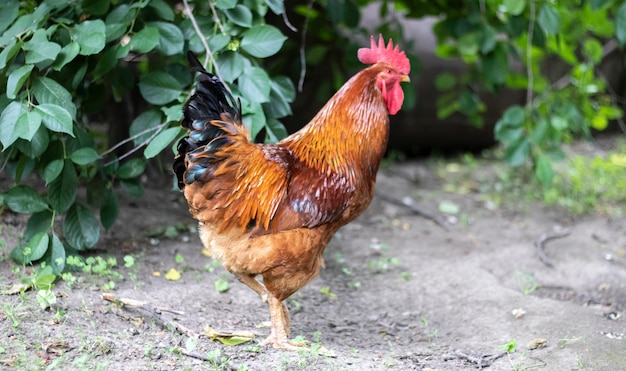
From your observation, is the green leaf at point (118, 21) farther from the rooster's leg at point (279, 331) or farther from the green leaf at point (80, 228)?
the rooster's leg at point (279, 331)

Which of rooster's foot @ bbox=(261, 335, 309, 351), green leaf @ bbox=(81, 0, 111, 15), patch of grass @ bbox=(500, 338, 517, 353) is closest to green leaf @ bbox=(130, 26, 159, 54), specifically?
green leaf @ bbox=(81, 0, 111, 15)

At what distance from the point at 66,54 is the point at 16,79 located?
0.30 m

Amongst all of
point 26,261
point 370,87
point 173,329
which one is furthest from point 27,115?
point 370,87

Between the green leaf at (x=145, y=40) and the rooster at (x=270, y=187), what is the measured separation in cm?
30

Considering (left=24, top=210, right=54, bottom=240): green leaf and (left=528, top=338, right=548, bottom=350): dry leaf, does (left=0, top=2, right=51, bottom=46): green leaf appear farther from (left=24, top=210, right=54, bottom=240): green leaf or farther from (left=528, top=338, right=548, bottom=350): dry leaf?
(left=528, top=338, right=548, bottom=350): dry leaf

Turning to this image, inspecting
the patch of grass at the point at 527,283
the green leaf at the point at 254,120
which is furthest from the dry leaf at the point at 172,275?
the patch of grass at the point at 527,283

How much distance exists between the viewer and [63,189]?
3918mm

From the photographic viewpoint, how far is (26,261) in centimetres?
384

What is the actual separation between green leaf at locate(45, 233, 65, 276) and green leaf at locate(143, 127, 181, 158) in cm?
82

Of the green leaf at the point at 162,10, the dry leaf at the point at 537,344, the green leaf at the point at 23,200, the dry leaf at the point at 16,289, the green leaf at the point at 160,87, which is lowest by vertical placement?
the dry leaf at the point at 537,344

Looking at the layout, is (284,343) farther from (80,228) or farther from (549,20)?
(549,20)

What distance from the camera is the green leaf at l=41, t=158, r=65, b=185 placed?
3.77 m

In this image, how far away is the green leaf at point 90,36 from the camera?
137 inches

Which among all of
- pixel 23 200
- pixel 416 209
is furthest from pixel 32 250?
pixel 416 209
